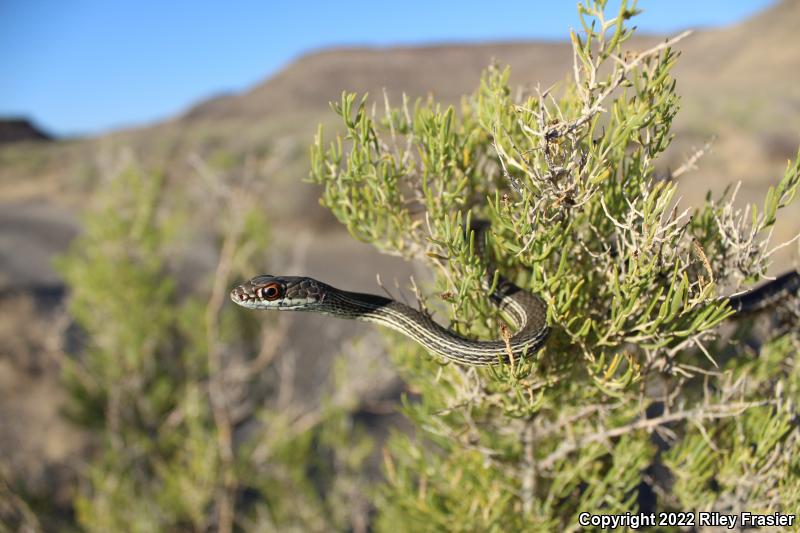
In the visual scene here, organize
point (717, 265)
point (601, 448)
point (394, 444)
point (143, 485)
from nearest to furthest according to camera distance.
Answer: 1. point (717, 265)
2. point (601, 448)
3. point (394, 444)
4. point (143, 485)

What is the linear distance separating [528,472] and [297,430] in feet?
16.9

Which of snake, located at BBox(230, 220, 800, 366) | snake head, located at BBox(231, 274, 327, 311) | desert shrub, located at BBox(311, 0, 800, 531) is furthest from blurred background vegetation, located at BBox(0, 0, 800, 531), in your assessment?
snake head, located at BBox(231, 274, 327, 311)

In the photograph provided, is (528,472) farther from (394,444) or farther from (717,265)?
(717,265)

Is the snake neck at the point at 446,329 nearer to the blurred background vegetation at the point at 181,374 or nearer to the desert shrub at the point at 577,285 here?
the desert shrub at the point at 577,285

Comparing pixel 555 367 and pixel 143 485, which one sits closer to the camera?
pixel 555 367

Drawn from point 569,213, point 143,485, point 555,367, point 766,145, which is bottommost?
point 143,485

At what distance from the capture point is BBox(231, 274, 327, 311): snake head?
252cm

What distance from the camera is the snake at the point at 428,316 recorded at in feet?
6.99

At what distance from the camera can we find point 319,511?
7.57 metres

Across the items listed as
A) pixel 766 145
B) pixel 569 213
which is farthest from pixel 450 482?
pixel 766 145

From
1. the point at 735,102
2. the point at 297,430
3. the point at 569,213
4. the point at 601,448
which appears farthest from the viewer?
the point at 735,102

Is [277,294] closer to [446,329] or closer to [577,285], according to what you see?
[446,329]

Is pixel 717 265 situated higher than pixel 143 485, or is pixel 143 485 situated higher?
pixel 717 265

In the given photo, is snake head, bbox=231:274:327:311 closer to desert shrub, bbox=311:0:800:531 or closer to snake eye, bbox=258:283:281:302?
snake eye, bbox=258:283:281:302
